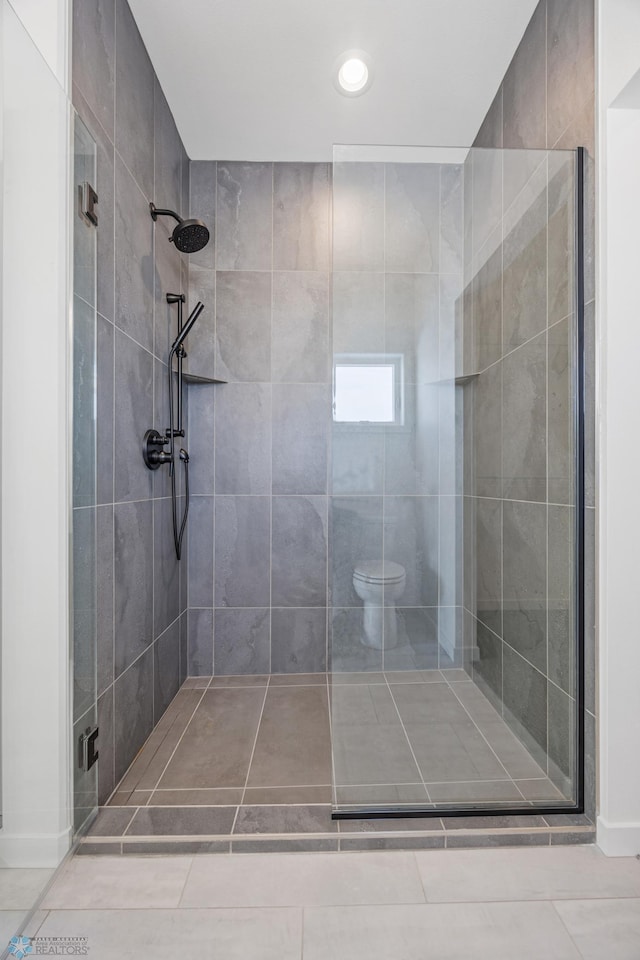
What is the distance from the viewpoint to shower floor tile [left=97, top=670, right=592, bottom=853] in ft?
4.63

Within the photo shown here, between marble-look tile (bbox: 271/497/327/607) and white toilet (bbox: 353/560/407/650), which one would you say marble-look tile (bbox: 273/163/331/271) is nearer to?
marble-look tile (bbox: 271/497/327/607)

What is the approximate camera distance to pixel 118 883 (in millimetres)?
1274

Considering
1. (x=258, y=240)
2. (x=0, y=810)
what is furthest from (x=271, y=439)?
(x=0, y=810)

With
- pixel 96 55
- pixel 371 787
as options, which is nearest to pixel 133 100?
pixel 96 55

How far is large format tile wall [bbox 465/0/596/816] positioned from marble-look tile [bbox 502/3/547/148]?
68 mm

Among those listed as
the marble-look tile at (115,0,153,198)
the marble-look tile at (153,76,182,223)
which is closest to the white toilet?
the marble-look tile at (115,0,153,198)

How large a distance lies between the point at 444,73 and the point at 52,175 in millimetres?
1658

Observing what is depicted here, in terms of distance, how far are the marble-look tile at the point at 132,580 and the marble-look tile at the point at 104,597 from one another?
5cm

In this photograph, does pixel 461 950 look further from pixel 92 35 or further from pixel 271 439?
pixel 92 35

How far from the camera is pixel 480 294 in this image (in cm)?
157

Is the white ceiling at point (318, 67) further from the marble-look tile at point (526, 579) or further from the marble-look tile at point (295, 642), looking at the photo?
the marble-look tile at point (295, 642)

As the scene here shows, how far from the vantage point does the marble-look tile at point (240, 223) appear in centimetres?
267

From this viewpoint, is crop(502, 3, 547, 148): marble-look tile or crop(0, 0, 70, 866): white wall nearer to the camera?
crop(0, 0, 70, 866): white wall

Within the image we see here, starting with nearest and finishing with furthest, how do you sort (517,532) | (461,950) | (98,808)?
(461,950)
(98,808)
(517,532)
